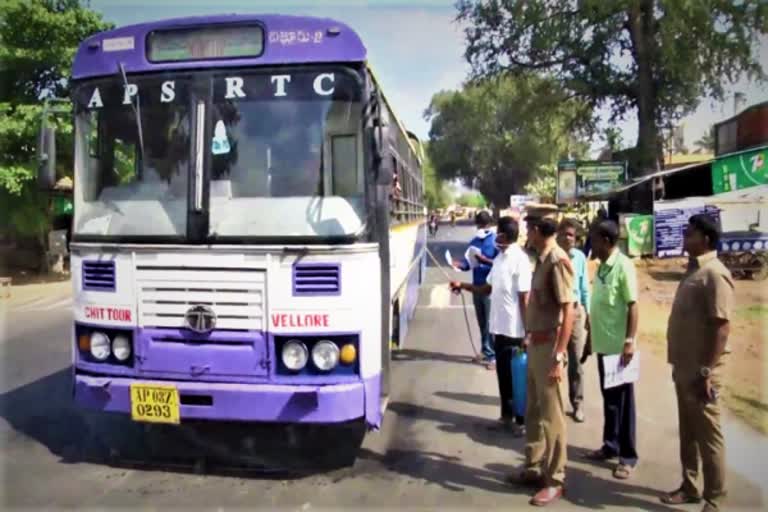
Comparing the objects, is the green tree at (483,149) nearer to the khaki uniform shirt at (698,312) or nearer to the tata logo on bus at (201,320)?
the khaki uniform shirt at (698,312)

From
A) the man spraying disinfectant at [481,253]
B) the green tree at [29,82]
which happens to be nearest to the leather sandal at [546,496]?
the man spraying disinfectant at [481,253]

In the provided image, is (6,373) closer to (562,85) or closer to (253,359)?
(253,359)

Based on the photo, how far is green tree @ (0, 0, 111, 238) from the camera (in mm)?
16141

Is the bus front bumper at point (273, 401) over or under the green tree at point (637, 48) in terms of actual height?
under

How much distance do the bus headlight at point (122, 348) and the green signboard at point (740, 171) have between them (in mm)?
17569

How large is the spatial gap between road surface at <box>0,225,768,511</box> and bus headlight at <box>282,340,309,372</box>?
86 centimetres

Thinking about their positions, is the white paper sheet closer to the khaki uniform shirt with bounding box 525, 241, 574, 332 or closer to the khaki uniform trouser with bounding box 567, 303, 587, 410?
the khaki uniform shirt with bounding box 525, 241, 574, 332

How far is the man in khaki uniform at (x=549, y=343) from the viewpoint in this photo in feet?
13.3

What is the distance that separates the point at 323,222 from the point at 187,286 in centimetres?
102

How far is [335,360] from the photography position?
4.34 m

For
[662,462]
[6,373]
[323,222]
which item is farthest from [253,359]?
[6,373]

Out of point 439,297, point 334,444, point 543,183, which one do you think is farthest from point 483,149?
point 334,444

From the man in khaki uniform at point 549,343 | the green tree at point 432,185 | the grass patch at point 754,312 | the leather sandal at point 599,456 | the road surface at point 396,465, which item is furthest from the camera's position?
the green tree at point 432,185

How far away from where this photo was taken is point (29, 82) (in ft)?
57.6
